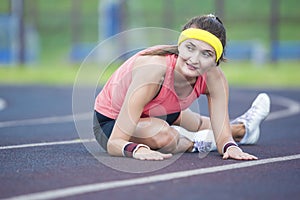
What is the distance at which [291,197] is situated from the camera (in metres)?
4.93

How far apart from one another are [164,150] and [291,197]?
6.31 ft

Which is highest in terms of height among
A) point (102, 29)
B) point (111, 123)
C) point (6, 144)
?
point (111, 123)

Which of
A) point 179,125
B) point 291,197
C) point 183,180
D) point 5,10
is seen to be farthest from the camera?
point 5,10

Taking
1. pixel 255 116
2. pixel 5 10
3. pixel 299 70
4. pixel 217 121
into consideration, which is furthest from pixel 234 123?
pixel 5 10

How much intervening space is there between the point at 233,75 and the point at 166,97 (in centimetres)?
1481

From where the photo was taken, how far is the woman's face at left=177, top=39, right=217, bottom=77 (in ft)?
20.1

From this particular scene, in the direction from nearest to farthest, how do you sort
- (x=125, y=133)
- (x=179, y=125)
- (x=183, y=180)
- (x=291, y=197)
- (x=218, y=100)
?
(x=291, y=197)
(x=183, y=180)
(x=125, y=133)
(x=218, y=100)
(x=179, y=125)

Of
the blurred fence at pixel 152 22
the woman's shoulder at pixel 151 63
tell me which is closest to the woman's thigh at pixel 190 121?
the woman's shoulder at pixel 151 63

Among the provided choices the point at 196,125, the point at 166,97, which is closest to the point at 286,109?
the point at 196,125

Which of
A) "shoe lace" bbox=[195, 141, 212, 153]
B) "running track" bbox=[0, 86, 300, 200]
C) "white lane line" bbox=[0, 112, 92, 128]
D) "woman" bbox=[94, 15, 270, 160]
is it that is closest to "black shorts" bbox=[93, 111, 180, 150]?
"woman" bbox=[94, 15, 270, 160]

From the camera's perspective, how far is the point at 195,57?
6.11 metres

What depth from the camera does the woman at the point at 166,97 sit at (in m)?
6.14

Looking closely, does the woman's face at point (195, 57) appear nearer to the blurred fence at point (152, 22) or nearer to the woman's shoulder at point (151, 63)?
the woman's shoulder at point (151, 63)

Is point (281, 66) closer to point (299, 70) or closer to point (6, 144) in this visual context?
point (299, 70)
